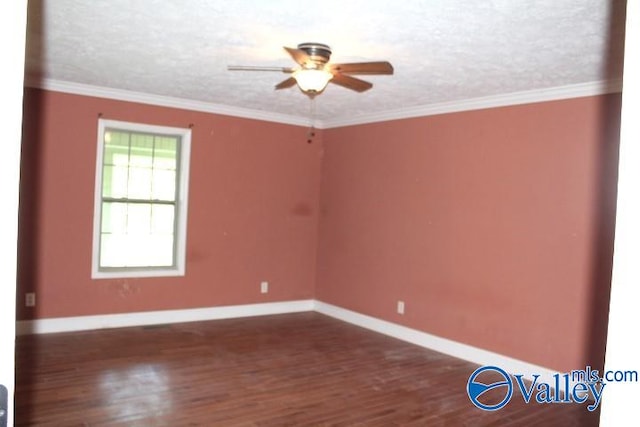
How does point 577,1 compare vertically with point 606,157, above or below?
above

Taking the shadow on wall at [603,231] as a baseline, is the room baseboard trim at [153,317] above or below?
below

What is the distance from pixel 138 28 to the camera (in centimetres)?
314

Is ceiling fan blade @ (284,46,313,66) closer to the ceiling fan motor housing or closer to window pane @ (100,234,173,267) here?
the ceiling fan motor housing

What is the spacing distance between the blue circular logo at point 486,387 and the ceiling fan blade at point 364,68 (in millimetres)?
2431

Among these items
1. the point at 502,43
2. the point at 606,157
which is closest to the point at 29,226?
the point at 502,43

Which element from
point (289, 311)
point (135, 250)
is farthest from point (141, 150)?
point (289, 311)

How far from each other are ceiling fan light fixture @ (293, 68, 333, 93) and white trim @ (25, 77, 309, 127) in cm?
260

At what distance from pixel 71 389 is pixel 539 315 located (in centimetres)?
363

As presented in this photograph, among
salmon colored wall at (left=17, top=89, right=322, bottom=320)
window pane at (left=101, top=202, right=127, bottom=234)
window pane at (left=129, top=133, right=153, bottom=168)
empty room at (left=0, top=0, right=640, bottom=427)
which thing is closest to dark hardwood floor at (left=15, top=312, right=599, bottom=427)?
empty room at (left=0, top=0, right=640, bottom=427)

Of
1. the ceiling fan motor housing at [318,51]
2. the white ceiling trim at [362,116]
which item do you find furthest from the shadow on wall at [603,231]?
the ceiling fan motor housing at [318,51]

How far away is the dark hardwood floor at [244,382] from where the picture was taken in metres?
3.35

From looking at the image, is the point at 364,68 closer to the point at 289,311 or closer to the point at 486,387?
the point at 486,387

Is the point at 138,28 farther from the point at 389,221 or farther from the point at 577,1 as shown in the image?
the point at 389,221

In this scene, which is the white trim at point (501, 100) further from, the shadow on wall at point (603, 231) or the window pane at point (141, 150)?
the window pane at point (141, 150)
